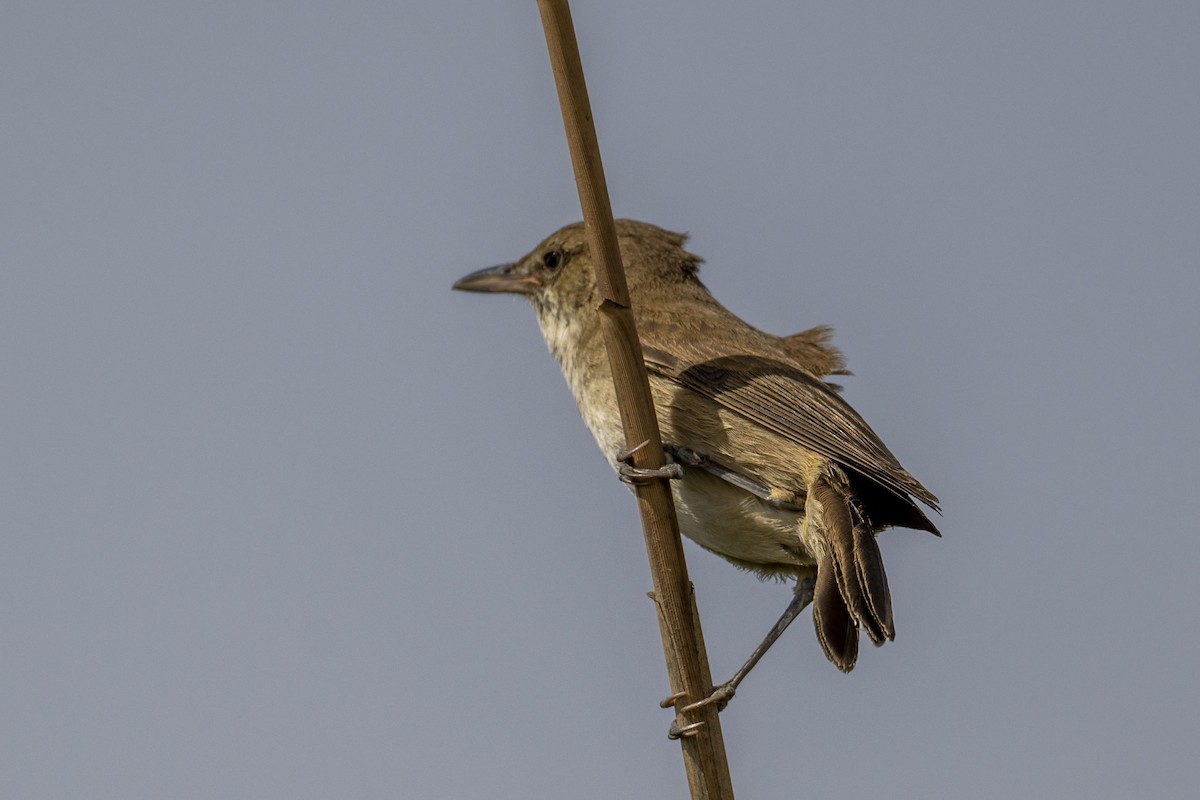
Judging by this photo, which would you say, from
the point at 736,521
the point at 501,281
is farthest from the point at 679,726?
the point at 501,281

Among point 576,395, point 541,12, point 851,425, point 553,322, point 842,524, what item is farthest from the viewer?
point 553,322

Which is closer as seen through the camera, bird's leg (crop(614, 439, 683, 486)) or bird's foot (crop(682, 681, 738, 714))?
bird's leg (crop(614, 439, 683, 486))

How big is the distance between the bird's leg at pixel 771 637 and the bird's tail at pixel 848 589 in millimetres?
436

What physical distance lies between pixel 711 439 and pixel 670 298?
877 mm

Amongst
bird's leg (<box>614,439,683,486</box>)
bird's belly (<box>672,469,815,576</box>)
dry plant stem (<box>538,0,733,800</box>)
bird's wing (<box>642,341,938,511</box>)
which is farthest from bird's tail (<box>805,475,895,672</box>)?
bird's leg (<box>614,439,683,486</box>)

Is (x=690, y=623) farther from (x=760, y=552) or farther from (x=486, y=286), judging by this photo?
(x=486, y=286)

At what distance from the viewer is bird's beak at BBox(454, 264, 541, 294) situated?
549 centimetres

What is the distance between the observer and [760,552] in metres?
4.75

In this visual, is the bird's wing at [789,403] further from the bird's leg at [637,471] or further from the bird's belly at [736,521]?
the bird's leg at [637,471]

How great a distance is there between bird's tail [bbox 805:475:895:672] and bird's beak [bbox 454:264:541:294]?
5.61ft

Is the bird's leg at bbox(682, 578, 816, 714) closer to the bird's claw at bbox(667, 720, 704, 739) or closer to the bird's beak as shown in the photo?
the bird's claw at bbox(667, 720, 704, 739)

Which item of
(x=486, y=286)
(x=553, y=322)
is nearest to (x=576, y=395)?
(x=553, y=322)

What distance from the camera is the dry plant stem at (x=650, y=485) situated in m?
3.08

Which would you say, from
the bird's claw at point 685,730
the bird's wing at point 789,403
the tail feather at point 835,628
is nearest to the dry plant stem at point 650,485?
the bird's claw at point 685,730
